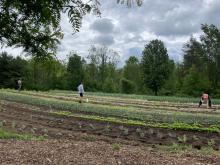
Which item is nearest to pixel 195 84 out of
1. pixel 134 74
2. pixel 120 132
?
pixel 134 74

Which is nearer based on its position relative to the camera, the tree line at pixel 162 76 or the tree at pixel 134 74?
the tree line at pixel 162 76

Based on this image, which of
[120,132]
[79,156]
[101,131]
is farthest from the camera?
[101,131]

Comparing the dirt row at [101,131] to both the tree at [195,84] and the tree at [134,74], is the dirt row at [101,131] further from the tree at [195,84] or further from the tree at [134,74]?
the tree at [134,74]

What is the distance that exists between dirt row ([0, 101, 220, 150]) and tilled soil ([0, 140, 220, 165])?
4.07 meters

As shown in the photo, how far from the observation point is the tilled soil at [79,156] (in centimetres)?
933

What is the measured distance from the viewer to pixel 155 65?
75438mm

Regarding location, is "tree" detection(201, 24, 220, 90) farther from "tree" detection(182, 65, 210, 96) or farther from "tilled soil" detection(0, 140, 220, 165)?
"tilled soil" detection(0, 140, 220, 165)

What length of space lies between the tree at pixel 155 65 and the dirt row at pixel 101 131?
172ft

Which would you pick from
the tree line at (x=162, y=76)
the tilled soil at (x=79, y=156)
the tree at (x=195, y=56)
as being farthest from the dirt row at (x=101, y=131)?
the tree at (x=195, y=56)

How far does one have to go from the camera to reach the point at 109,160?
9.52 m

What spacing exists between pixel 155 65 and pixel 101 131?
58.0 m

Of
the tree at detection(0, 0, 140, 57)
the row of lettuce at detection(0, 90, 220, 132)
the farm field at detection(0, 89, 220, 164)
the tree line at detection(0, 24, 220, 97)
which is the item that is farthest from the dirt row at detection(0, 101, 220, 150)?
the tree line at detection(0, 24, 220, 97)

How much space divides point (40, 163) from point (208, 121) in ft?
50.5

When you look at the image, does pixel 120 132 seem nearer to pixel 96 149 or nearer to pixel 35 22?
pixel 96 149
